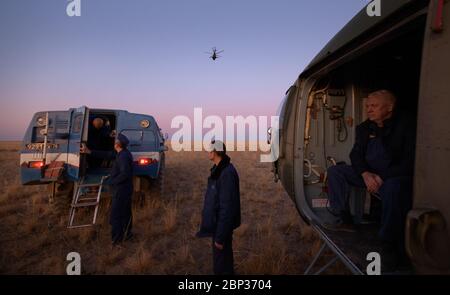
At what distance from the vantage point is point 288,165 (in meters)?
3.63

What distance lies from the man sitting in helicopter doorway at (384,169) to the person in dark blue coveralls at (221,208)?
1314 mm

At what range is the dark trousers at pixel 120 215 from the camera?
4.28 m

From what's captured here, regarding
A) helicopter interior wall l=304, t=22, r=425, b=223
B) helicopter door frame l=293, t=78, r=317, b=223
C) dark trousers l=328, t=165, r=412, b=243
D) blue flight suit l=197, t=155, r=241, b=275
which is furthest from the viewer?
helicopter interior wall l=304, t=22, r=425, b=223

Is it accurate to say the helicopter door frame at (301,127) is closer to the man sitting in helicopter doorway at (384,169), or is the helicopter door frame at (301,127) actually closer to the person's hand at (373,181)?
the man sitting in helicopter doorway at (384,169)

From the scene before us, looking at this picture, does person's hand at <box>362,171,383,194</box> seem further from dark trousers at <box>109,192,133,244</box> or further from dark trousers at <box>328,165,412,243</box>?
dark trousers at <box>109,192,133,244</box>

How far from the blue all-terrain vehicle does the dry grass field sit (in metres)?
0.58

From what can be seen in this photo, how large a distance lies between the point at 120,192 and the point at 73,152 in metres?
2.08

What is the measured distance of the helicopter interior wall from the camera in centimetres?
359

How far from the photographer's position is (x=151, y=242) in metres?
4.62

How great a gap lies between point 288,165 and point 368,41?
207 cm

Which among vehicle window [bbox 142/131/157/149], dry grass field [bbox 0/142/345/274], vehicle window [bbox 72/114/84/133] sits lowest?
dry grass field [bbox 0/142/345/274]

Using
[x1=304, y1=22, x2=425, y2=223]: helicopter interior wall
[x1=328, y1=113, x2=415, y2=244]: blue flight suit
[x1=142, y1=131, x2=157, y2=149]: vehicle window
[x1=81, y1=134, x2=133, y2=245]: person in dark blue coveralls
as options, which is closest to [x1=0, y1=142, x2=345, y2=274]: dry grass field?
[x1=81, y1=134, x2=133, y2=245]: person in dark blue coveralls

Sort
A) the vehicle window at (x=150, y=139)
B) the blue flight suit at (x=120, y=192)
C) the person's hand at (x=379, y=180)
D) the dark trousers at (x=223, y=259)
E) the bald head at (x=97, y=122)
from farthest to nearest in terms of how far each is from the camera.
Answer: the bald head at (x=97, y=122) < the vehicle window at (x=150, y=139) < the blue flight suit at (x=120, y=192) < the dark trousers at (x=223, y=259) < the person's hand at (x=379, y=180)

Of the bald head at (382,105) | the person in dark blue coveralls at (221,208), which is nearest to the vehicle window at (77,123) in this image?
the person in dark blue coveralls at (221,208)
